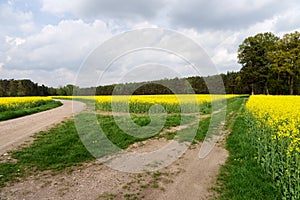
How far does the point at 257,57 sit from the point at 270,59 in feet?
9.92

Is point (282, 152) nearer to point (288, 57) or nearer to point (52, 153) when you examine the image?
point (52, 153)

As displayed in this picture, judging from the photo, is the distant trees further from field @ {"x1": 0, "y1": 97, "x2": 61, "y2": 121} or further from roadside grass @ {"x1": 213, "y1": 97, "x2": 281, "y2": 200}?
roadside grass @ {"x1": 213, "y1": 97, "x2": 281, "y2": 200}

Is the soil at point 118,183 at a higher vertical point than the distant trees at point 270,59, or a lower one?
lower

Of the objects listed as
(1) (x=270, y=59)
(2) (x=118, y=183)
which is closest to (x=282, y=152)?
(2) (x=118, y=183)

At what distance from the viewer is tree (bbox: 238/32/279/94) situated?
173 ft

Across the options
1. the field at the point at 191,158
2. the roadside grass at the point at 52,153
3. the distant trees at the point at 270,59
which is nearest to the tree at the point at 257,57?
the distant trees at the point at 270,59

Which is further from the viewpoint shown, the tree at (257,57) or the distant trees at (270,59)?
the tree at (257,57)

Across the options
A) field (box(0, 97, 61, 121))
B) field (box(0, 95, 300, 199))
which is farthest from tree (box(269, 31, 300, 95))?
field (box(0, 97, 61, 121))

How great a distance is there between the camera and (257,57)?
5316 cm

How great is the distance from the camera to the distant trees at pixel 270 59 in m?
49.3

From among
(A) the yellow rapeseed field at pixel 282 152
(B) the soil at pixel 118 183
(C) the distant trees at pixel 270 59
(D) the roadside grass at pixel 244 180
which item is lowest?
(B) the soil at pixel 118 183

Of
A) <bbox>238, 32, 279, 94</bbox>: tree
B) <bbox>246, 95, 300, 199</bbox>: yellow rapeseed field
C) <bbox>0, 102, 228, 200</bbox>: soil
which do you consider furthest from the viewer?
<bbox>238, 32, 279, 94</bbox>: tree

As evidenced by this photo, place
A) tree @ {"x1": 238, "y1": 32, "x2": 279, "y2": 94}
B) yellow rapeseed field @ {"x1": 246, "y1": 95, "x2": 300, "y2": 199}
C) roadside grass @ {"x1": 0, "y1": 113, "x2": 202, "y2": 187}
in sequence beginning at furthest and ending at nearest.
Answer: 1. tree @ {"x1": 238, "y1": 32, "x2": 279, "y2": 94}
2. roadside grass @ {"x1": 0, "y1": 113, "x2": 202, "y2": 187}
3. yellow rapeseed field @ {"x1": 246, "y1": 95, "x2": 300, "y2": 199}

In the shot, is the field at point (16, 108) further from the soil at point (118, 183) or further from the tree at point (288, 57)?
the tree at point (288, 57)
